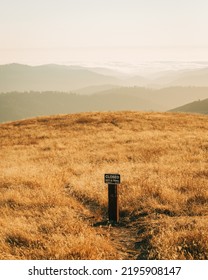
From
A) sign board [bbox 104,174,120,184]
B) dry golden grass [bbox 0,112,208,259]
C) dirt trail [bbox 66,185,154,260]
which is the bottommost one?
dirt trail [bbox 66,185,154,260]

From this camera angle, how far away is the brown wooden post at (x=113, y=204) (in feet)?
26.7

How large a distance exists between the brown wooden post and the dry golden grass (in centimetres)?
24

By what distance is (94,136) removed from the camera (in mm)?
26828

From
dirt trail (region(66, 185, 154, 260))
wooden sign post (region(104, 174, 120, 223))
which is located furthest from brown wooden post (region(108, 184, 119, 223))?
dirt trail (region(66, 185, 154, 260))

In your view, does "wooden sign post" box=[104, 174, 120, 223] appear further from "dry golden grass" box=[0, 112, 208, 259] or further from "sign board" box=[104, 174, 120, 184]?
"dry golden grass" box=[0, 112, 208, 259]

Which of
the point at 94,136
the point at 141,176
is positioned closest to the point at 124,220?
the point at 141,176

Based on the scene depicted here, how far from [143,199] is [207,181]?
2.71m

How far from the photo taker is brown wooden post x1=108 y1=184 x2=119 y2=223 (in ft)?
26.7

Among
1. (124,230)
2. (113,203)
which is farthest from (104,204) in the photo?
(124,230)

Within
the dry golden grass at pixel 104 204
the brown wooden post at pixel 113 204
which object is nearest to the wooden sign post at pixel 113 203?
the brown wooden post at pixel 113 204

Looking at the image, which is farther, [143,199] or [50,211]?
[143,199]

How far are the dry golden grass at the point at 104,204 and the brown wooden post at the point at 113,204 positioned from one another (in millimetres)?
238

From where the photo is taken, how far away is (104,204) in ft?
30.5
